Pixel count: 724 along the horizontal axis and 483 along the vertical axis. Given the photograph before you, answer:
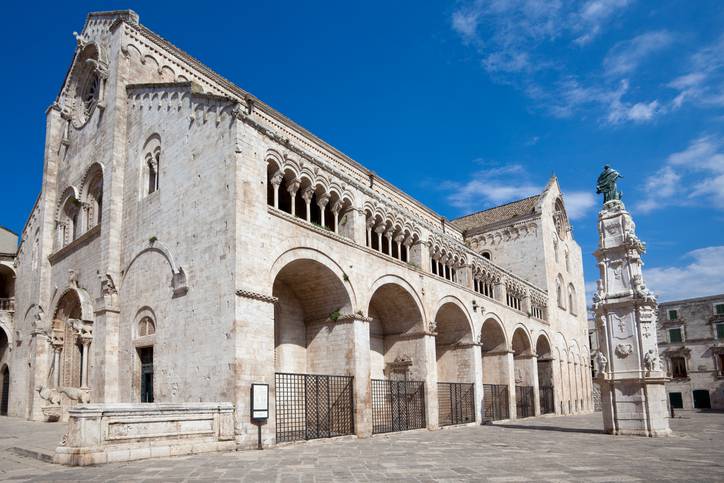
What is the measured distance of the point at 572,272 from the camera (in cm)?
4484

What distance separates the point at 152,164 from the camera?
63.3 feet

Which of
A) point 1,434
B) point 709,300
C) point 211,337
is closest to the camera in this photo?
point 211,337

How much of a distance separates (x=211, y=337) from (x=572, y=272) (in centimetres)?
3653

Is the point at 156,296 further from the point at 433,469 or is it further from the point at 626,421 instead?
the point at 626,421

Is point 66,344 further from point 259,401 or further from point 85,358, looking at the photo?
point 259,401

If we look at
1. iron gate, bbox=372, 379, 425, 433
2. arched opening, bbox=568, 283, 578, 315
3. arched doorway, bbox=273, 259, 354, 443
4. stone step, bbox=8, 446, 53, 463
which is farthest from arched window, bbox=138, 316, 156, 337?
arched opening, bbox=568, 283, 578, 315

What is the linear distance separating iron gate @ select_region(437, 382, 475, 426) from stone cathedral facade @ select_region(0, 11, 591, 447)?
0.09 meters

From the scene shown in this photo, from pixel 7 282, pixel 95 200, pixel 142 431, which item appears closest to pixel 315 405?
pixel 142 431

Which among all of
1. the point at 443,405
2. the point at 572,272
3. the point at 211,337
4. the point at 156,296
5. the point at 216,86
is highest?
the point at 216,86

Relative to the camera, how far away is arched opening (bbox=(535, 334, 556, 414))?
117 ft

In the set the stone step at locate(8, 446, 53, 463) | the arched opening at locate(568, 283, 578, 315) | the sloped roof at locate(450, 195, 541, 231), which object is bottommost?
the stone step at locate(8, 446, 53, 463)

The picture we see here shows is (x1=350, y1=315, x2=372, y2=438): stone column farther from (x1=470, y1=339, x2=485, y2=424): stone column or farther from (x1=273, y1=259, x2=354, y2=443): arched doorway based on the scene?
(x1=470, y1=339, x2=485, y2=424): stone column

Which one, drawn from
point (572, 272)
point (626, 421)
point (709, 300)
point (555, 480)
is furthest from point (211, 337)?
point (709, 300)

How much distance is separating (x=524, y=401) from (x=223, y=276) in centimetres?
2288
